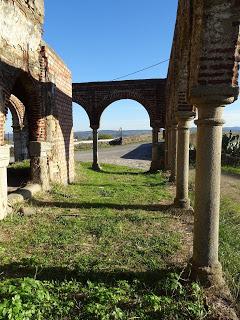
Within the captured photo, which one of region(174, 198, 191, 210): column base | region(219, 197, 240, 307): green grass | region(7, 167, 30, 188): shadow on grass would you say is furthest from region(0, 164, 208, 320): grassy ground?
region(7, 167, 30, 188): shadow on grass

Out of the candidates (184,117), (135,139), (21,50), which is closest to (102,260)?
(184,117)

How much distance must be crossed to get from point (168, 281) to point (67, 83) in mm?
9555

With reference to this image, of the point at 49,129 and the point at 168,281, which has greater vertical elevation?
the point at 49,129

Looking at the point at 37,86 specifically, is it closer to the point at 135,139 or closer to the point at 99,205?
the point at 99,205

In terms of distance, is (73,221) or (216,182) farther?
(73,221)

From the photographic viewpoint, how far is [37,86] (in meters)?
9.17

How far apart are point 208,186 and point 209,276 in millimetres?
1083

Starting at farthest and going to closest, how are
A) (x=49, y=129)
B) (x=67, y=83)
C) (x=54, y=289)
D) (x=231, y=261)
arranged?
(x=67, y=83) < (x=49, y=129) < (x=231, y=261) < (x=54, y=289)

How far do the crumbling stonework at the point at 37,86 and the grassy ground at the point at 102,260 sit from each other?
1.58 m

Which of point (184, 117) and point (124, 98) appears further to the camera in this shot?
point (124, 98)

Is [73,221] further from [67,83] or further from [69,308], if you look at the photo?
[67,83]

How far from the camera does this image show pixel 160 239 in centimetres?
586

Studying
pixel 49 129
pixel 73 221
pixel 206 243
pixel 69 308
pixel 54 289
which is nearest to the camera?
pixel 69 308

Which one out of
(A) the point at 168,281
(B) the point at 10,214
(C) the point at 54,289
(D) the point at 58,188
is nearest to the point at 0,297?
(C) the point at 54,289
